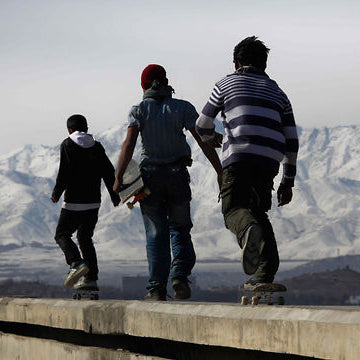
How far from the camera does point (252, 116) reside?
7.81 metres

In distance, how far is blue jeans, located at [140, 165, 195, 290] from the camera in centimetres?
1032

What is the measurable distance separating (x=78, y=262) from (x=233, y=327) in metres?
6.48

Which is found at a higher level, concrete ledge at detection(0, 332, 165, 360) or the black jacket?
the black jacket

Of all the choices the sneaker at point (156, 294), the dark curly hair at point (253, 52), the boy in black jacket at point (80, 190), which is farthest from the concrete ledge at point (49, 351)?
the dark curly hair at point (253, 52)

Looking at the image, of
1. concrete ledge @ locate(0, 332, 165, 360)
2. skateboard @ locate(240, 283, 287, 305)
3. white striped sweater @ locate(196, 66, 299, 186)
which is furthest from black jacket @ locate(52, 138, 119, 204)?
skateboard @ locate(240, 283, 287, 305)

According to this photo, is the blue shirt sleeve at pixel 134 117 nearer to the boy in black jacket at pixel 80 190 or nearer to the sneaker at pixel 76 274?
the boy in black jacket at pixel 80 190

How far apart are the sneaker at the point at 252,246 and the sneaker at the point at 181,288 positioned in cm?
309

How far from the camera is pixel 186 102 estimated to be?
34.5ft

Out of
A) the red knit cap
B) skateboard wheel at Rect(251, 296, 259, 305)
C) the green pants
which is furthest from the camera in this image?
the red knit cap

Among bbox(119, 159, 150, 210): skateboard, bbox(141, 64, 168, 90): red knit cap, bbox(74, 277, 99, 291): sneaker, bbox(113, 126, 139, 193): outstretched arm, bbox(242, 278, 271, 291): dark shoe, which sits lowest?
bbox(242, 278, 271, 291): dark shoe

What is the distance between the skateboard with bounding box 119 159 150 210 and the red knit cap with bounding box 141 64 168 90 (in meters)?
0.95

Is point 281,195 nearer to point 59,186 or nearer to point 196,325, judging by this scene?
point 196,325

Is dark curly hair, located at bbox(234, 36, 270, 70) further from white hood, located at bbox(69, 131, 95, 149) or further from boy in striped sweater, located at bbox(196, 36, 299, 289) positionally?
white hood, located at bbox(69, 131, 95, 149)

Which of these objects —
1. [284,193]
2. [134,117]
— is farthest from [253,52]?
[134,117]
